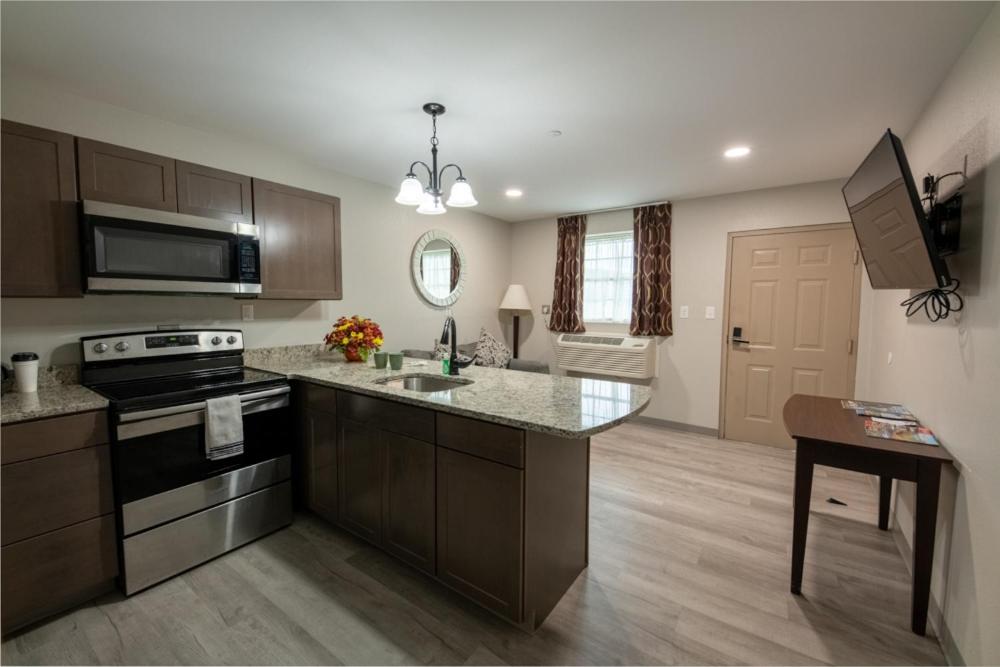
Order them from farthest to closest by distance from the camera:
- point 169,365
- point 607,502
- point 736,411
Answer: point 736,411 < point 607,502 < point 169,365

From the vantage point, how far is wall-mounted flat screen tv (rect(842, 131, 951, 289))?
1.54m

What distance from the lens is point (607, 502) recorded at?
279 cm

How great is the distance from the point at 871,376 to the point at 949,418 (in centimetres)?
187

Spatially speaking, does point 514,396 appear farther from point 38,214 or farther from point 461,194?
point 38,214

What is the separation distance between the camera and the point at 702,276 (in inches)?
164

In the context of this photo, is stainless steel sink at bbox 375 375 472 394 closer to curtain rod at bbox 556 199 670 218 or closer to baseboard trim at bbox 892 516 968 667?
baseboard trim at bbox 892 516 968 667

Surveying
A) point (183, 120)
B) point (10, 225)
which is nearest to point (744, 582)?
point (10, 225)

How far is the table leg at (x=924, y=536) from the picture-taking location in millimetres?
1628

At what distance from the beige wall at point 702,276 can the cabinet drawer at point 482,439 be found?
3.33 metres

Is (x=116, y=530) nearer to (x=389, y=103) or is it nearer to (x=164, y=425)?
(x=164, y=425)

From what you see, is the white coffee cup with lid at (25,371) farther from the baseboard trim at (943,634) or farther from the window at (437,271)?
the baseboard trim at (943,634)

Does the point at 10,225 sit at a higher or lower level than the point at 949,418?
higher

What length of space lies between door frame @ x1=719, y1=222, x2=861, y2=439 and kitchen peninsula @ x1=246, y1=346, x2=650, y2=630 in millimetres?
2522

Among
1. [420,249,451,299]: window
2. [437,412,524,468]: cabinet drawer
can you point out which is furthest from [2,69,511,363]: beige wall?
Result: [437,412,524,468]: cabinet drawer
